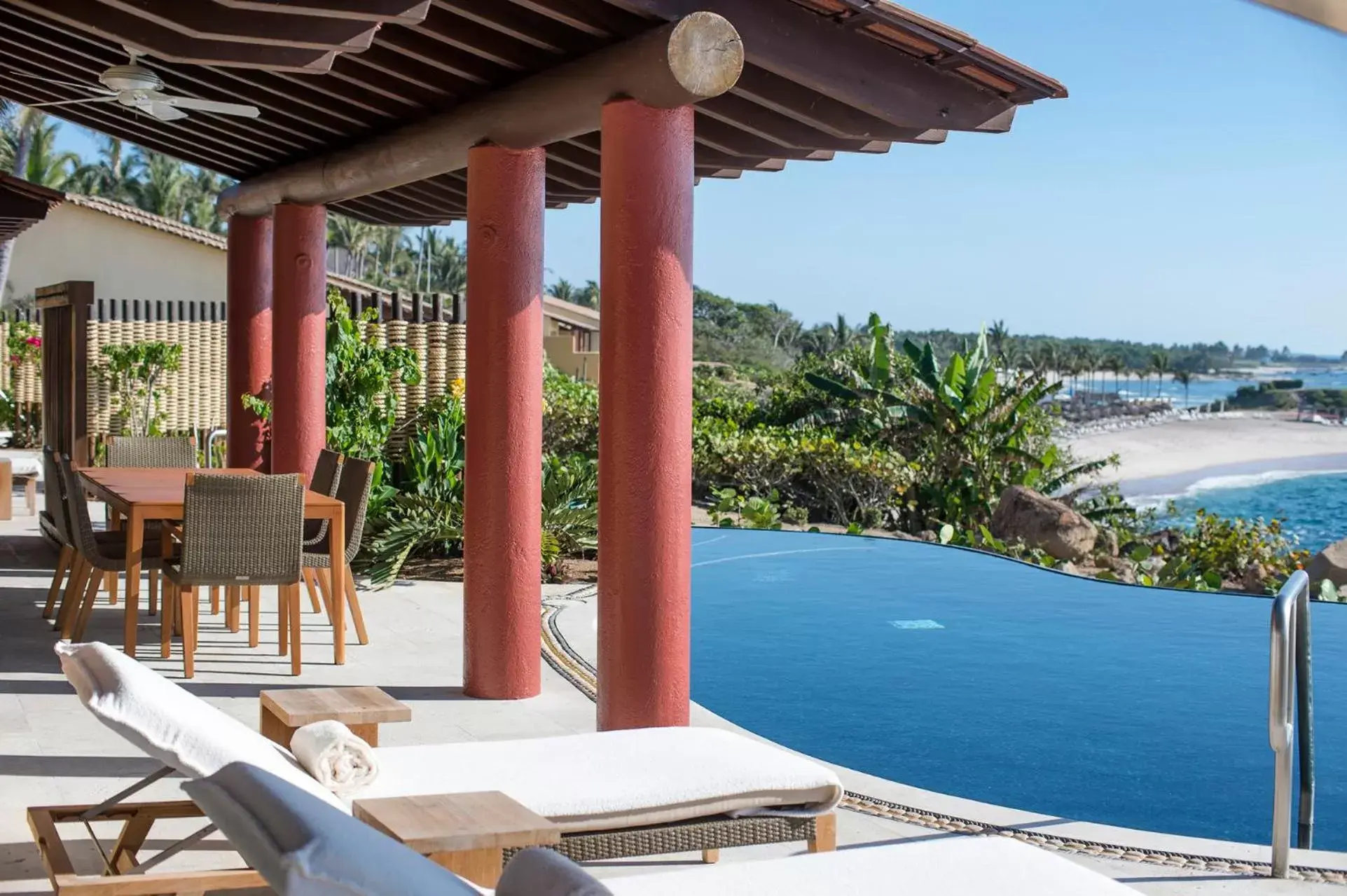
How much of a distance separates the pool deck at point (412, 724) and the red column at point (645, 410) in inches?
30.2

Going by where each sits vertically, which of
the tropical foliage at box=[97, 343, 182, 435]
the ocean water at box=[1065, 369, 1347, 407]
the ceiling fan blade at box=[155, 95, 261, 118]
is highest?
the ceiling fan blade at box=[155, 95, 261, 118]

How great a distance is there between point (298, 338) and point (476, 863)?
760 cm

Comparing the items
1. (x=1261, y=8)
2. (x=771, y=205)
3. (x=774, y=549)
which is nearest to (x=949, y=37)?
(x=1261, y=8)

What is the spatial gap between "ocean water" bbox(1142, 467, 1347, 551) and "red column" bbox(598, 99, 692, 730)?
54677mm

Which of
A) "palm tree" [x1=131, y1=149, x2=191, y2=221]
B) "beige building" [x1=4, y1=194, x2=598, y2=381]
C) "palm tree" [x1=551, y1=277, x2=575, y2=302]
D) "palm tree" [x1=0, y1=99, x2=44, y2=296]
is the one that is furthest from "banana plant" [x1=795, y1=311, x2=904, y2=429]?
"palm tree" [x1=551, y1=277, x2=575, y2=302]

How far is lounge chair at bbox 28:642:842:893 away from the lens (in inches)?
145

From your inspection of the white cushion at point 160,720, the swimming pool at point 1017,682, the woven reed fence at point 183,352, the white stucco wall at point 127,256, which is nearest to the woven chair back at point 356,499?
the swimming pool at point 1017,682

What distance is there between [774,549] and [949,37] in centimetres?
965

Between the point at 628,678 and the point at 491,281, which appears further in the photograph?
the point at 491,281

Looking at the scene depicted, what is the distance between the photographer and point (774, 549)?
15.1 meters

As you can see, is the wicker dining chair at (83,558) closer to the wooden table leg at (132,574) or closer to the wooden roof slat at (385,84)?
→ the wooden table leg at (132,574)

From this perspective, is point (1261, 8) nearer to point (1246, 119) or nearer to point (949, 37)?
point (949, 37)

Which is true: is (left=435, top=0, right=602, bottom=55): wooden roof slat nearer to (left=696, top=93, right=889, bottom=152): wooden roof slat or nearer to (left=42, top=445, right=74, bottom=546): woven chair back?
(left=696, top=93, right=889, bottom=152): wooden roof slat

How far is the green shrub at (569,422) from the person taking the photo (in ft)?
62.7
